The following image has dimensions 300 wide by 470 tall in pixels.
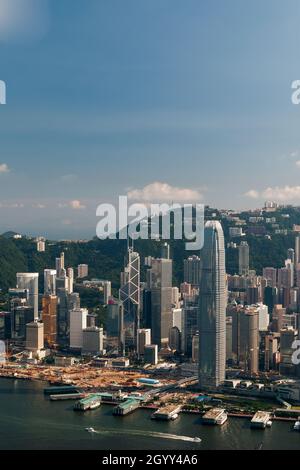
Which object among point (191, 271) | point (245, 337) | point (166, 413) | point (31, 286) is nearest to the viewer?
point (166, 413)

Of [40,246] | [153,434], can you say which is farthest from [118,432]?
[40,246]

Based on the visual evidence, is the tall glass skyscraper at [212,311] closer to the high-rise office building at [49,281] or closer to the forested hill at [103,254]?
the forested hill at [103,254]

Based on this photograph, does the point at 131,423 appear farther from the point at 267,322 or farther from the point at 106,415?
the point at 267,322

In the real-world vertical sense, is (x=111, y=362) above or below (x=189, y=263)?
below

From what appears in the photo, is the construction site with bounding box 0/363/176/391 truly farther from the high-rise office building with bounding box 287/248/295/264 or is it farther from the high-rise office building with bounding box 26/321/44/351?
the high-rise office building with bounding box 287/248/295/264

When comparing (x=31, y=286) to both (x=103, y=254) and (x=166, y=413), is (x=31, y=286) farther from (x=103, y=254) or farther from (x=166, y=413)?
(x=166, y=413)

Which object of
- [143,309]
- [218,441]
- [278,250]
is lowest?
[218,441]
